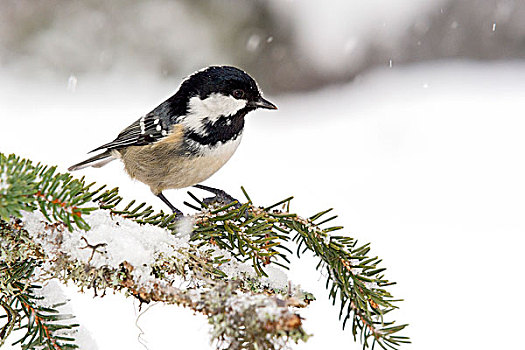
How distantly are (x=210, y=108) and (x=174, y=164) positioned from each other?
0.22 metres

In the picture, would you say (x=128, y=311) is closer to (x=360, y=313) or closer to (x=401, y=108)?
(x=360, y=313)

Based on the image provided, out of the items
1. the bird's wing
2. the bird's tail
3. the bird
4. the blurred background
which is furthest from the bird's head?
the blurred background

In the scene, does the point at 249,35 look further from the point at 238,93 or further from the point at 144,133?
the point at 238,93

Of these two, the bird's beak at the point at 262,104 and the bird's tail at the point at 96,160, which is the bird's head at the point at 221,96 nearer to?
the bird's beak at the point at 262,104

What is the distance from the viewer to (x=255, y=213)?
1425 millimetres

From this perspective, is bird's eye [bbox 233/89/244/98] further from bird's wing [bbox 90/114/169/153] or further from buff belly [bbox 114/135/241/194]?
bird's wing [bbox 90/114/169/153]

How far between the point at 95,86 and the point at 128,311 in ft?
10.1

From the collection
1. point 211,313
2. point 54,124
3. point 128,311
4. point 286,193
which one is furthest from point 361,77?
point 211,313

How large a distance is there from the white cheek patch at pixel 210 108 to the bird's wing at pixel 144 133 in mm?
122

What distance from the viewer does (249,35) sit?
4766 millimetres

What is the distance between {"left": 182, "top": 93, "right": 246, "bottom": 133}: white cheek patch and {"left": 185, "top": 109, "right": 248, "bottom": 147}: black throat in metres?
0.01

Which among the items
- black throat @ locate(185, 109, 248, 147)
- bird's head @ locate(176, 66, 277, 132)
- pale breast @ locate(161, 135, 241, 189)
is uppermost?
bird's head @ locate(176, 66, 277, 132)

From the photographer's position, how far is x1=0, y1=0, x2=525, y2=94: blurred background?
4695 millimetres

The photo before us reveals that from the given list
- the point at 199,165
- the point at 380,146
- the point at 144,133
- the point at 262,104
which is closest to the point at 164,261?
the point at 199,165
